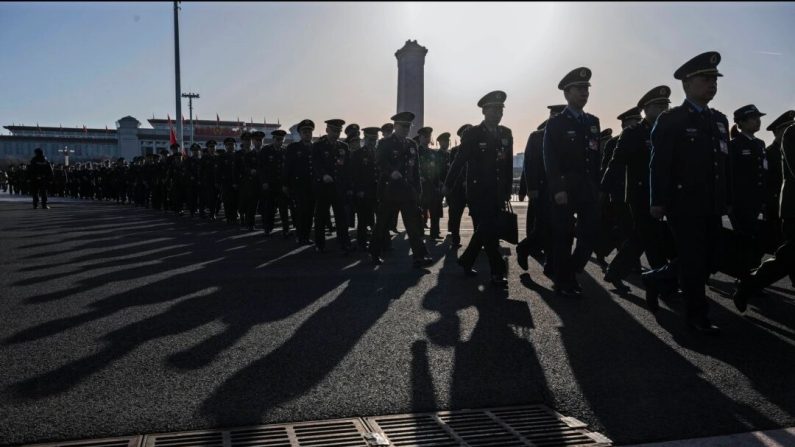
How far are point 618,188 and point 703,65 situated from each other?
10.0 ft

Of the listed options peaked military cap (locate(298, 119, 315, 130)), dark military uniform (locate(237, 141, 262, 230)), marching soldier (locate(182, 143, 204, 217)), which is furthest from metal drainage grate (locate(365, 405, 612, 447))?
marching soldier (locate(182, 143, 204, 217))

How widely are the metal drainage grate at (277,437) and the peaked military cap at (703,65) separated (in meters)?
3.50

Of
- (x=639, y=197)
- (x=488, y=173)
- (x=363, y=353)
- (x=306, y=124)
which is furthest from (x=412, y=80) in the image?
(x=363, y=353)

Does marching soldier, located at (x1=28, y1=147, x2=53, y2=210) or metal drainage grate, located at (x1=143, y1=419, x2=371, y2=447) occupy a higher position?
marching soldier, located at (x1=28, y1=147, x2=53, y2=210)

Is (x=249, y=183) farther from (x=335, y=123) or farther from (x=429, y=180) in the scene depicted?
(x=335, y=123)

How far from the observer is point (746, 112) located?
23.1ft

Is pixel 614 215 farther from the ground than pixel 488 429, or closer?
farther from the ground

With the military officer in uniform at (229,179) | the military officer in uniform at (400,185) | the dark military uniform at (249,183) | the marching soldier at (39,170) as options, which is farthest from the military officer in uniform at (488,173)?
the marching soldier at (39,170)

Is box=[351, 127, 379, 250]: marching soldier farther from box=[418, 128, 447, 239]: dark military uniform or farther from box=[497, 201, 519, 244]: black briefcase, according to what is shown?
box=[497, 201, 519, 244]: black briefcase

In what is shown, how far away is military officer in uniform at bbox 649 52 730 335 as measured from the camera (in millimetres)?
4758

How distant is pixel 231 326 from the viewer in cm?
499

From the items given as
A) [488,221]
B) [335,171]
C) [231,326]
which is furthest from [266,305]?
[335,171]

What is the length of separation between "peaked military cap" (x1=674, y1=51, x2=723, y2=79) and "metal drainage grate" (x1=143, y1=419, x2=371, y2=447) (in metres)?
3.50

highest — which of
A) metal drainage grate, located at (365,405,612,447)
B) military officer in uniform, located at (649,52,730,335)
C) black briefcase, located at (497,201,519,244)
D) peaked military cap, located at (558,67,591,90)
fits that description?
peaked military cap, located at (558,67,591,90)
